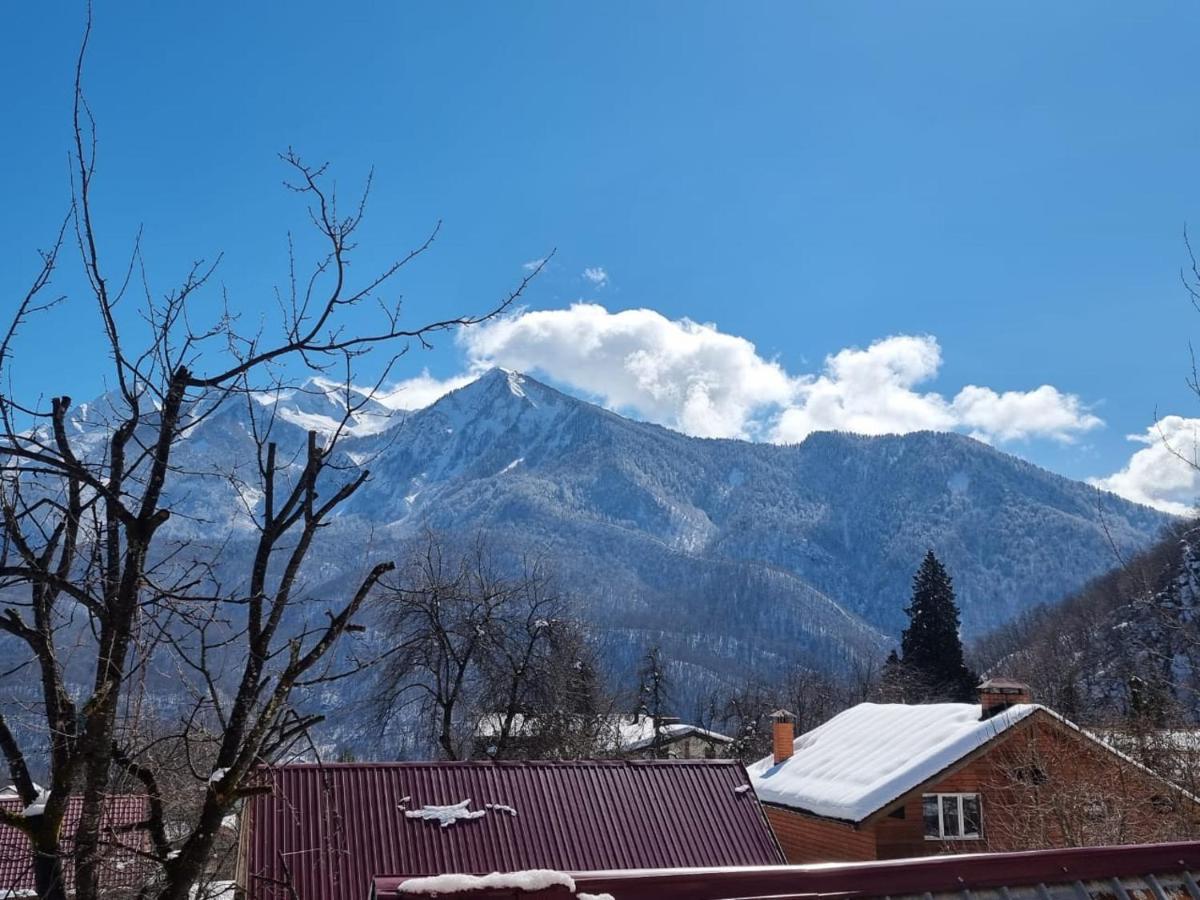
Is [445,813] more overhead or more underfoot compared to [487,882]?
more underfoot

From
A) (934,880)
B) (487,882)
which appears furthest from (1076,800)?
(487,882)

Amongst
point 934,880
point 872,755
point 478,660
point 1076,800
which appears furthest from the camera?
point 478,660

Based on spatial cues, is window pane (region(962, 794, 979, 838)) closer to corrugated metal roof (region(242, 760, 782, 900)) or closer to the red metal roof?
corrugated metal roof (region(242, 760, 782, 900))

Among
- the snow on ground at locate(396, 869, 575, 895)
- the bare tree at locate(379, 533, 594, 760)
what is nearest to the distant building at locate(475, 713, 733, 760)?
the bare tree at locate(379, 533, 594, 760)

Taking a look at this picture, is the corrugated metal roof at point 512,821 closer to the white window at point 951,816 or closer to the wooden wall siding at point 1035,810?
the wooden wall siding at point 1035,810

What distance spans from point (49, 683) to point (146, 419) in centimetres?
125

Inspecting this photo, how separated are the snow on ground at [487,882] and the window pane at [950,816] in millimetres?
17668

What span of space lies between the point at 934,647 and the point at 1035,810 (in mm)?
38966

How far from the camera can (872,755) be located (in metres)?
20.5

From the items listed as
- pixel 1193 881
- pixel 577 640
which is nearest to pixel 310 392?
pixel 1193 881

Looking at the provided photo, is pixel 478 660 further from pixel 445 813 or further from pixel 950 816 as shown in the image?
pixel 950 816

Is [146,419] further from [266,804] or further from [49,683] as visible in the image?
[266,804]

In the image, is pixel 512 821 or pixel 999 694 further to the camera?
pixel 999 694

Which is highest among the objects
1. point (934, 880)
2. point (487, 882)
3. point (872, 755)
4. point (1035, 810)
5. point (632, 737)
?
point (487, 882)
